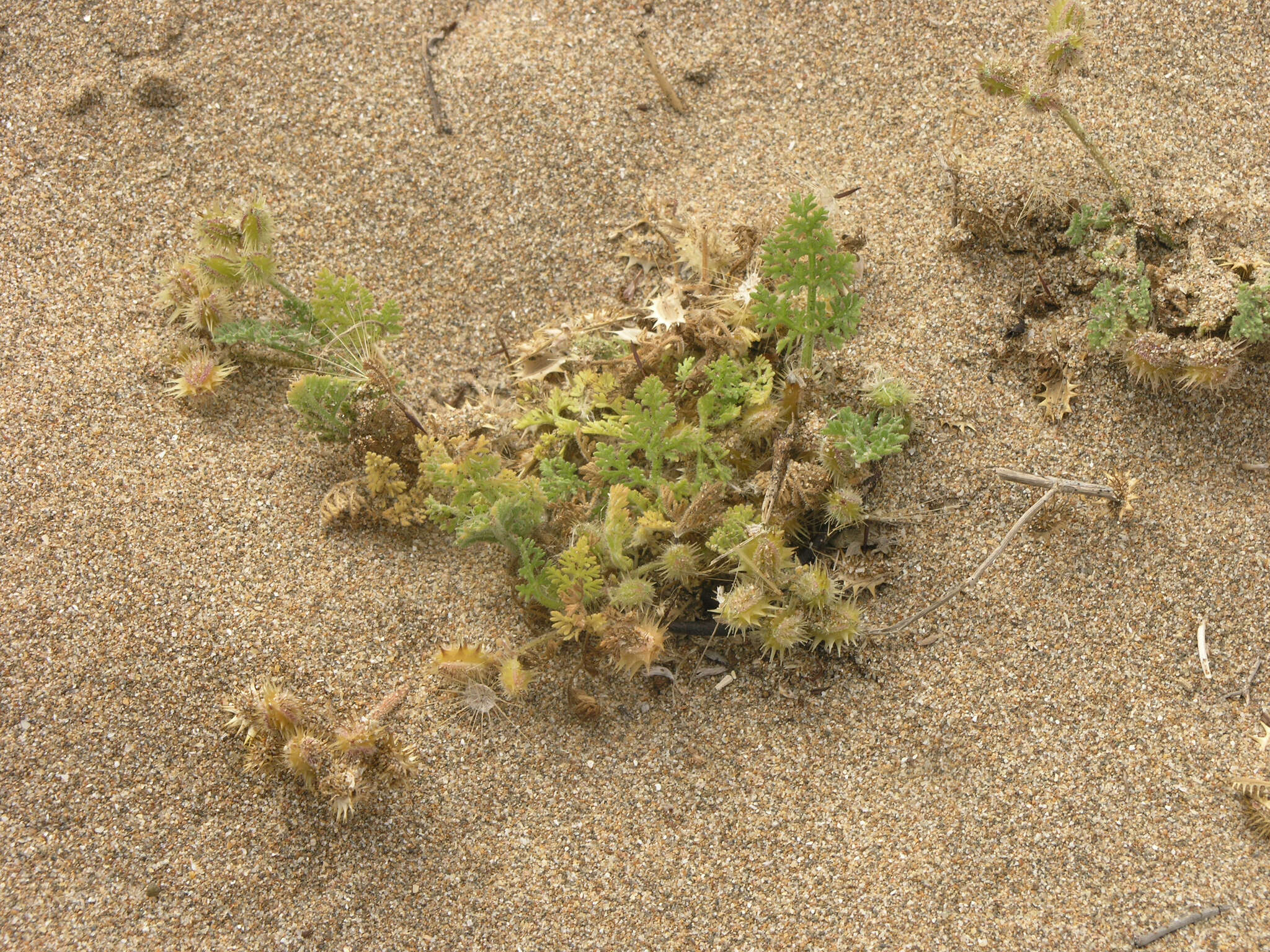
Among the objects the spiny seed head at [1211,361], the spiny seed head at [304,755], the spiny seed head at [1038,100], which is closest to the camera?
the spiny seed head at [304,755]

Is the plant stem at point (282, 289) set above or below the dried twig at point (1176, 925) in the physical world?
above

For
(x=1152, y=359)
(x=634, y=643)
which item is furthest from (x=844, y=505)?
(x=1152, y=359)

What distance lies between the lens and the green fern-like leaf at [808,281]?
243 centimetres

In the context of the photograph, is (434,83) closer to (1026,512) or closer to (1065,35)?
(1065,35)

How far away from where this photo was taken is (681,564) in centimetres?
247

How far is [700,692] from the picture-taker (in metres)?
2.54

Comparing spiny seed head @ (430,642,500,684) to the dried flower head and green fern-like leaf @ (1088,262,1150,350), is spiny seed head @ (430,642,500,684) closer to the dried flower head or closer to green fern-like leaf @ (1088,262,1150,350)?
the dried flower head

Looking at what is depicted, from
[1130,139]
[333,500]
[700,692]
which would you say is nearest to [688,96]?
[1130,139]

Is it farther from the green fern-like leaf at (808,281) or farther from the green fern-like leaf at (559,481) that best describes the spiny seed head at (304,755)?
the green fern-like leaf at (808,281)

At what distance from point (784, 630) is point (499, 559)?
857 mm

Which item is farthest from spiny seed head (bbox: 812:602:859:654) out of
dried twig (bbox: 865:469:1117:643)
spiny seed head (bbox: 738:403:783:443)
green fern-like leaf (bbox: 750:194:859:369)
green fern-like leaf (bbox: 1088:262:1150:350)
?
green fern-like leaf (bbox: 1088:262:1150:350)

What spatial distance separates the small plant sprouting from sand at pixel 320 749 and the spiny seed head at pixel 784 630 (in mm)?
929

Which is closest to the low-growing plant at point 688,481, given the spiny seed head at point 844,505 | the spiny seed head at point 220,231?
the spiny seed head at point 844,505

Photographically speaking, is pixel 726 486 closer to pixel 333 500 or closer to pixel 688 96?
pixel 333 500
